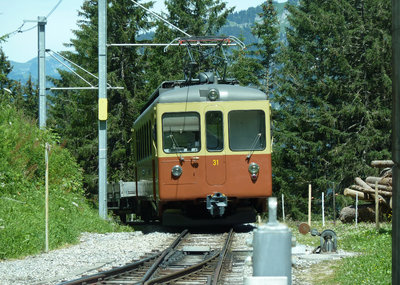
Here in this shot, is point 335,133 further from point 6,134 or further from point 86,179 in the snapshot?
point 6,134

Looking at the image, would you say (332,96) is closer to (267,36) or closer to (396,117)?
(267,36)

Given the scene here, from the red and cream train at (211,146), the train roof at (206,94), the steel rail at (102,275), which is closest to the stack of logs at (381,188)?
the red and cream train at (211,146)

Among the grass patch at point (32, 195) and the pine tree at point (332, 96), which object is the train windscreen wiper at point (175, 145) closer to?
the grass patch at point (32, 195)

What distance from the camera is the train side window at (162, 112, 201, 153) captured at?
16.0 metres

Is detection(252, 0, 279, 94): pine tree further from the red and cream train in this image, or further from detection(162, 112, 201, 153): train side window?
detection(162, 112, 201, 153): train side window

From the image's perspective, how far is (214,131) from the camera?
53.3ft

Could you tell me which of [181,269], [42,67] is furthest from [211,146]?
[42,67]

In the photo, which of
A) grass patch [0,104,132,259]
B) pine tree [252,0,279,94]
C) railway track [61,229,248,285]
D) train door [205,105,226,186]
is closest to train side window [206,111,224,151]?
train door [205,105,226,186]

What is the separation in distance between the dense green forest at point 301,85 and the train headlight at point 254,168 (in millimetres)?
20271

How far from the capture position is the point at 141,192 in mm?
20141

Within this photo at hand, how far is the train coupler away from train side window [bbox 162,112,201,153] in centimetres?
A: 106

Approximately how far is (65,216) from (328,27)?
25.0 meters

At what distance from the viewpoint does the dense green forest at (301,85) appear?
120ft

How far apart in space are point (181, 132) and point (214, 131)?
2.31 ft
